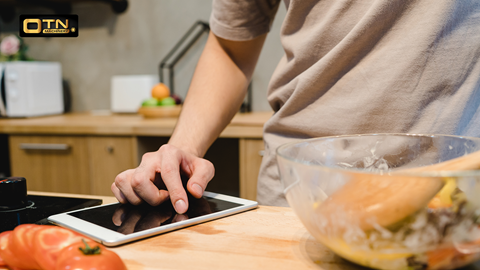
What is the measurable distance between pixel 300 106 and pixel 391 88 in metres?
0.17

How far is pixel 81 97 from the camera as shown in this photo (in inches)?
105

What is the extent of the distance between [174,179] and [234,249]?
192mm

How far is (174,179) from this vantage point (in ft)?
1.87

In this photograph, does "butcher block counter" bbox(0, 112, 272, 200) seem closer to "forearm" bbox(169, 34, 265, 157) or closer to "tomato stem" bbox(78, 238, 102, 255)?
"forearm" bbox(169, 34, 265, 157)

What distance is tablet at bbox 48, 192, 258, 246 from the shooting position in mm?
448

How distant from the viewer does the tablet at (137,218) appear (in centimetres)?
45

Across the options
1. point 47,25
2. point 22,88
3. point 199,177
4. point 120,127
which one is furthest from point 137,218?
point 47,25

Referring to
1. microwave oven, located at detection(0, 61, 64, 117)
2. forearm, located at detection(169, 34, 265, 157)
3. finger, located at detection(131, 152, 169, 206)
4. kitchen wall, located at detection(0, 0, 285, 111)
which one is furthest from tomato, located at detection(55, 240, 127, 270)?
microwave oven, located at detection(0, 61, 64, 117)

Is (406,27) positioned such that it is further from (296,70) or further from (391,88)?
(296,70)

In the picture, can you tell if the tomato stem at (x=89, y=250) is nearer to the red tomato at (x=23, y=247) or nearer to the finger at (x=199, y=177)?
the red tomato at (x=23, y=247)

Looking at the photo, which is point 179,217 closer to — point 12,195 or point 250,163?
point 12,195

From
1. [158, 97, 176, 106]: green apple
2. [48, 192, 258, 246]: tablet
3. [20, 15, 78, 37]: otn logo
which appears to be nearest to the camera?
[48, 192, 258, 246]: tablet

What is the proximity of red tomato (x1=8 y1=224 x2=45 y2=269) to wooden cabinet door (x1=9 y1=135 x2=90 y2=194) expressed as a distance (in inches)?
64.5

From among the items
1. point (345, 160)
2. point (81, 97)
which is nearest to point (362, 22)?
point (345, 160)
